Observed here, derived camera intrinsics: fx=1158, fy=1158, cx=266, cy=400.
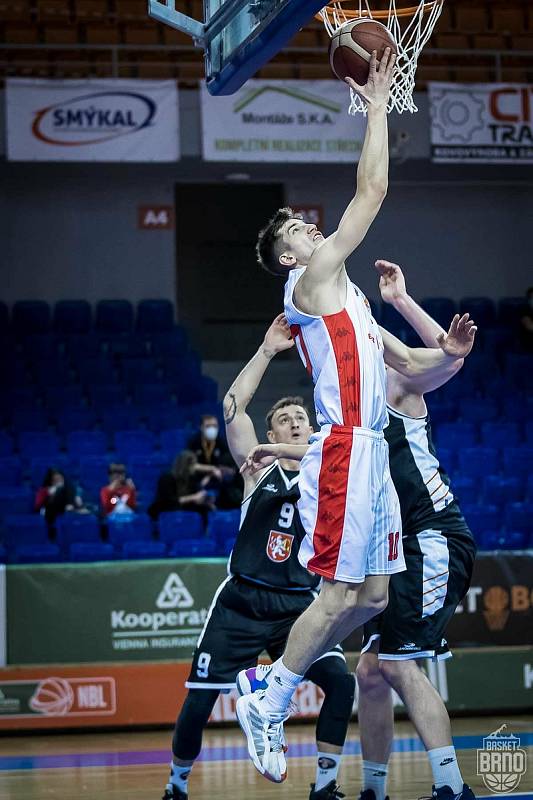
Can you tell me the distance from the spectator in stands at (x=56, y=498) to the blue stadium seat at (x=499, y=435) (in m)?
5.74

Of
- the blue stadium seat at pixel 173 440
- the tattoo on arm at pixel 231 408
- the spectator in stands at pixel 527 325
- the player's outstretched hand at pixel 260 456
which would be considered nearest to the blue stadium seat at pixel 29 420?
the blue stadium seat at pixel 173 440

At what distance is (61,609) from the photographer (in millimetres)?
10008

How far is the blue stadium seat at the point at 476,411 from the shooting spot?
632 inches

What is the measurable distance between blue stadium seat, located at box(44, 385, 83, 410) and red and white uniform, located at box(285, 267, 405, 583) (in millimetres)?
10487

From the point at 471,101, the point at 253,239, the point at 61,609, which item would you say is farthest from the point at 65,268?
the point at 61,609

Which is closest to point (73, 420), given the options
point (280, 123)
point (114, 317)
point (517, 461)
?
point (114, 317)

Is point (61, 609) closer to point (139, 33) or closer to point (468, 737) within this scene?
point (468, 737)

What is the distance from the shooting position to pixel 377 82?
5.07 m

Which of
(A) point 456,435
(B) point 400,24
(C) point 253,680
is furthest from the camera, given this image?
(A) point 456,435

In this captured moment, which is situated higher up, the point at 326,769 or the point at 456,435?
the point at 456,435

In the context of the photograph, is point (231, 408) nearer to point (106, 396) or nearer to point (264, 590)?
point (264, 590)

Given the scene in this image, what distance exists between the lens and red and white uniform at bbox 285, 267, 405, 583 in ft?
16.1

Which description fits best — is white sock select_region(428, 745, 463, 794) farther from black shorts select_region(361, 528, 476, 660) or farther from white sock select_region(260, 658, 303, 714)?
white sock select_region(260, 658, 303, 714)

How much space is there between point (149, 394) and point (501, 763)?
9.42 metres
